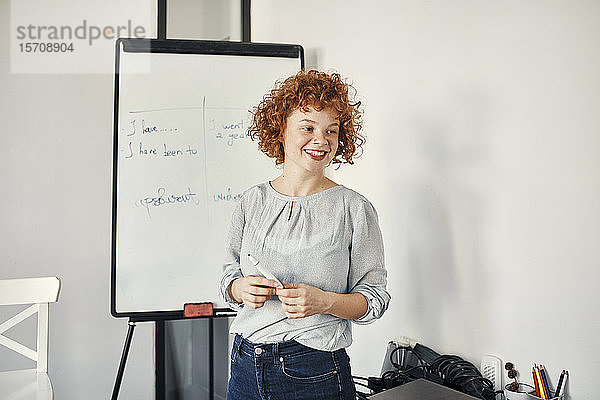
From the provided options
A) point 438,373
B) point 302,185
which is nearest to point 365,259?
point 302,185

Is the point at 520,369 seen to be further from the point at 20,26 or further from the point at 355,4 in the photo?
the point at 20,26

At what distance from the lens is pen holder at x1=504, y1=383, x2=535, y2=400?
4.33 ft

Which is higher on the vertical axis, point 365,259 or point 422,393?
point 365,259

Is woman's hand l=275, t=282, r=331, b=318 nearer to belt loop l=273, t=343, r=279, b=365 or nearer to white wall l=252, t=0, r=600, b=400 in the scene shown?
belt loop l=273, t=343, r=279, b=365

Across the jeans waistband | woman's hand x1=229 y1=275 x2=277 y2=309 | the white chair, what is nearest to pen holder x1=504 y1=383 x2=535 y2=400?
the jeans waistband

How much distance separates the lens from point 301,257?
1293 mm

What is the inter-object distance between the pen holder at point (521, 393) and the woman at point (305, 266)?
0.33 m

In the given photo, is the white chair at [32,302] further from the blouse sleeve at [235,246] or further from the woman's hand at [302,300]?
the woman's hand at [302,300]

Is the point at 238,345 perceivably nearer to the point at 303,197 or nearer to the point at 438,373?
the point at 303,197

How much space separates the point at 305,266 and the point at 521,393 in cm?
52

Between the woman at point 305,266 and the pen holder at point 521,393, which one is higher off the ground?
the woman at point 305,266

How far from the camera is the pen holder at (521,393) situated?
132 centimetres

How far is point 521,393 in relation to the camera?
1.33 m

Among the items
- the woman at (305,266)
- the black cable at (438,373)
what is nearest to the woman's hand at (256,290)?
the woman at (305,266)
